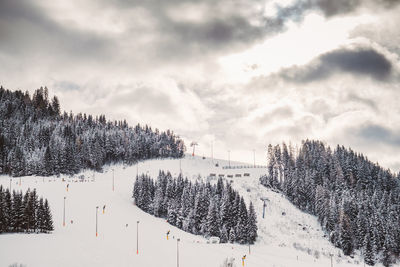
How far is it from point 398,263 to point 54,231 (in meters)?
98.7

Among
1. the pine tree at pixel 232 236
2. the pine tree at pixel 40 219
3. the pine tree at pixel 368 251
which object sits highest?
the pine tree at pixel 40 219

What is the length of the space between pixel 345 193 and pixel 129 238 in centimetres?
8936

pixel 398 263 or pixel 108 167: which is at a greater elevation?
pixel 108 167

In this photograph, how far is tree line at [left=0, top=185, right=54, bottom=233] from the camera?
253 feet

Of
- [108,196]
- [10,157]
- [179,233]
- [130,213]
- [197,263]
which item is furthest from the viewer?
[10,157]

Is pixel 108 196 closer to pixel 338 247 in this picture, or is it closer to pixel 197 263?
pixel 197 263

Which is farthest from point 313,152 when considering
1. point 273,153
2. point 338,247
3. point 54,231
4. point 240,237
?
point 54,231

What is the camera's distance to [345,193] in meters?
133

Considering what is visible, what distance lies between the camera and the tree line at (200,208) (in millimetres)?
101688

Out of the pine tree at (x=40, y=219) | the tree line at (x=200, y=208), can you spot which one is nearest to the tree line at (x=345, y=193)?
the tree line at (x=200, y=208)

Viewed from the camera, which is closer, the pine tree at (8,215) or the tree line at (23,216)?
the pine tree at (8,215)

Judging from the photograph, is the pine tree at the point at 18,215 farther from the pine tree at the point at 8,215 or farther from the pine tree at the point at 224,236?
the pine tree at the point at 224,236

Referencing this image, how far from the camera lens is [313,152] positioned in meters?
177

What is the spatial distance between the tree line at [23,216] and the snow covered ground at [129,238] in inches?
175
